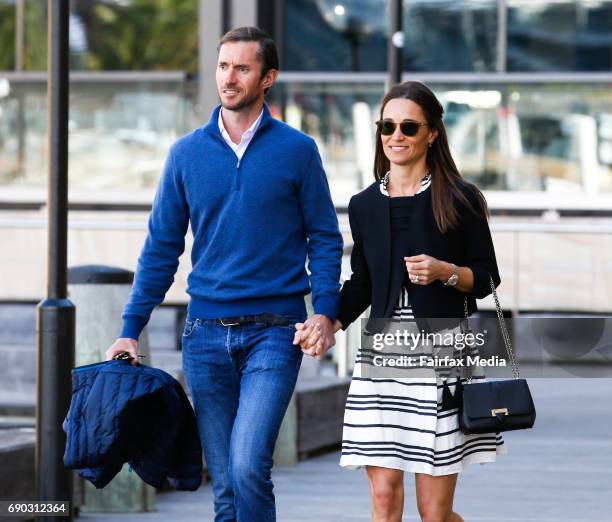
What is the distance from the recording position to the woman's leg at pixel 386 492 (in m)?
5.15

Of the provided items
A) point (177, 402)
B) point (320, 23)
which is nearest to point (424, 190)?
point (177, 402)

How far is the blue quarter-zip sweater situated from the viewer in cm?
528

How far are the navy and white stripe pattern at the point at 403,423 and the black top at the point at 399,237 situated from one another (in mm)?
37

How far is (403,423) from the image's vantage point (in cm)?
514

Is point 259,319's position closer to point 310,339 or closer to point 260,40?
point 310,339

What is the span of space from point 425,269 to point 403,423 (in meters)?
0.53

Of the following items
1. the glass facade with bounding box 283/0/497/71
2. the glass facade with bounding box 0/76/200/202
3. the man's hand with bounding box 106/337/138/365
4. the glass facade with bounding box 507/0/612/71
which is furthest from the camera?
the glass facade with bounding box 0/76/200/202

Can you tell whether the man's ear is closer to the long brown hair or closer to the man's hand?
the long brown hair

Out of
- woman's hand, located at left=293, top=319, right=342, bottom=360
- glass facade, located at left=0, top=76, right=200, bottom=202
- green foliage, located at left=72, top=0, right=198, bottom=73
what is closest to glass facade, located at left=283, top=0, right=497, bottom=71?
green foliage, located at left=72, top=0, right=198, bottom=73

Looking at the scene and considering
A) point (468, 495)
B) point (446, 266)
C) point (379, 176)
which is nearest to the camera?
point (446, 266)

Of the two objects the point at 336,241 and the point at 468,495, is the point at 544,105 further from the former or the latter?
the point at 336,241

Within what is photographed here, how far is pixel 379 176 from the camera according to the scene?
A: 5367 millimetres

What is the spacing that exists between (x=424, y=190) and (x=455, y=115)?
13.9m

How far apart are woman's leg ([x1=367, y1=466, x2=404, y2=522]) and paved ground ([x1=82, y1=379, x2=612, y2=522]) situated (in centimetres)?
287
